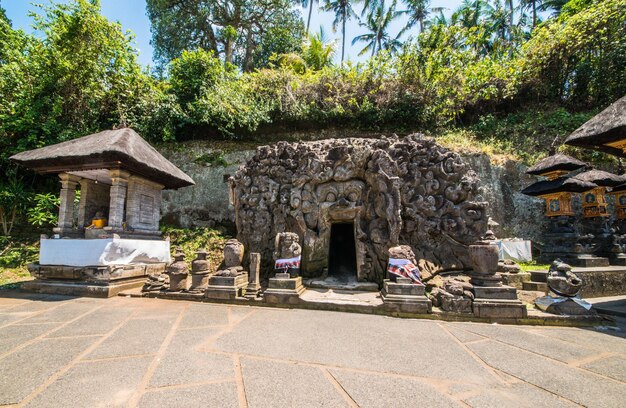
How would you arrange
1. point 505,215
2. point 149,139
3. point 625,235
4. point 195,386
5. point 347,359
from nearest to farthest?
point 195,386 → point 347,359 → point 625,235 → point 505,215 → point 149,139

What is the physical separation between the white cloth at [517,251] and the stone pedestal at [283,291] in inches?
311

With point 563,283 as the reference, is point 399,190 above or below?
above

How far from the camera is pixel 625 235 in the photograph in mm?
8734

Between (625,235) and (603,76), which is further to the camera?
(603,76)

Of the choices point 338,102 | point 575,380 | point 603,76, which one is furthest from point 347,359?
point 603,76

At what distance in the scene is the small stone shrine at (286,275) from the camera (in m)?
5.98

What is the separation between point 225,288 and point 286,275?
148cm

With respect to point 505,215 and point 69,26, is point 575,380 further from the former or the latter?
point 69,26

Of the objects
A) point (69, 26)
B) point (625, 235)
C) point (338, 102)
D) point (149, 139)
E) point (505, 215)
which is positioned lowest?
point (625, 235)

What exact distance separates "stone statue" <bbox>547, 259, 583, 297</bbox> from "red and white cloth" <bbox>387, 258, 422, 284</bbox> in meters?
2.54

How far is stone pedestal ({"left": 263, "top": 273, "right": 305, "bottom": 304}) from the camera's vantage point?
5.95m

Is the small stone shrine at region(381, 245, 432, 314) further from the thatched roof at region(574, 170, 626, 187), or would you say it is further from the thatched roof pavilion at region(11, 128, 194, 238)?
the thatched roof at region(574, 170, 626, 187)

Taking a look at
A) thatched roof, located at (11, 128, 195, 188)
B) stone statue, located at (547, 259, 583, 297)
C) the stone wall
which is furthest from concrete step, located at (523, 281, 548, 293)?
thatched roof, located at (11, 128, 195, 188)

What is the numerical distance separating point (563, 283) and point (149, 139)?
16950 millimetres
